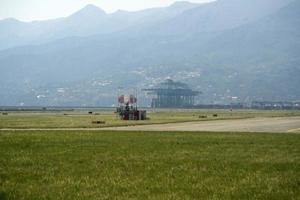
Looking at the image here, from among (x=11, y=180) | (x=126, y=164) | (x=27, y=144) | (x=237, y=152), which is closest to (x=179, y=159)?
(x=126, y=164)

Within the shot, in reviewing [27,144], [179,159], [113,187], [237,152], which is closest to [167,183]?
[113,187]

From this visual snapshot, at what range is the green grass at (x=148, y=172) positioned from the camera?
1903 cm

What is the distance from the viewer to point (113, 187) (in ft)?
65.7

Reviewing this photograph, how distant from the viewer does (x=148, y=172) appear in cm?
2372

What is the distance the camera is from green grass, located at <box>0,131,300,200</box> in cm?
1903

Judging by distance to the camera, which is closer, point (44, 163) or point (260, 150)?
point (44, 163)

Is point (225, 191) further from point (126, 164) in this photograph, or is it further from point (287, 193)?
point (126, 164)

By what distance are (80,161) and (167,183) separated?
303 inches

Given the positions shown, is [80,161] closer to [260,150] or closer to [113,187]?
[113,187]

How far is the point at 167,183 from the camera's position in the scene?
20875mm

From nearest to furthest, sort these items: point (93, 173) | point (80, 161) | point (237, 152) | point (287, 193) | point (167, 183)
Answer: point (287, 193), point (167, 183), point (93, 173), point (80, 161), point (237, 152)

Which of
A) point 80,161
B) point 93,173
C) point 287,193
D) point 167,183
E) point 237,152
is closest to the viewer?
point 287,193

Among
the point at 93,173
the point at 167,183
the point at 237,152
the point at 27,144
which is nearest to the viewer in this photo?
the point at 167,183

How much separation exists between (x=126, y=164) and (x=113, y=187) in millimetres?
6208
